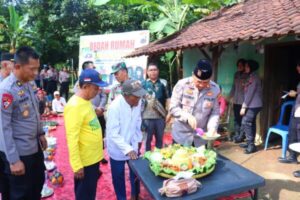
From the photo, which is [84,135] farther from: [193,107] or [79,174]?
[193,107]

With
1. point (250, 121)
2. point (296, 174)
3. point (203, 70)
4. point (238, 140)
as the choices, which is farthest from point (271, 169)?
point (203, 70)

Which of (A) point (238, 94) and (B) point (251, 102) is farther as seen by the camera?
(A) point (238, 94)

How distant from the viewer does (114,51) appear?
10.2 meters

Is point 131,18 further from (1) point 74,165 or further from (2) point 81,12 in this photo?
(1) point 74,165

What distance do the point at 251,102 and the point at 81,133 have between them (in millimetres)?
3871

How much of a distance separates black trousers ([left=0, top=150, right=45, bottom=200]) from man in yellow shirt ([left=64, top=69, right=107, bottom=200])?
1.50ft

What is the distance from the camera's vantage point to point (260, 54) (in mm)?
6473

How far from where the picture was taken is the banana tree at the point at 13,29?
1522 centimetres

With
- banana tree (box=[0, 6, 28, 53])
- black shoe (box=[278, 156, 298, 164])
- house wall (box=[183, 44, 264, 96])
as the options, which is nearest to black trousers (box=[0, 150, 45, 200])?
black shoe (box=[278, 156, 298, 164])

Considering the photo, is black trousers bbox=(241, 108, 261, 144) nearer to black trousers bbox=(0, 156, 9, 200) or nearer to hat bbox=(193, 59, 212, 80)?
hat bbox=(193, 59, 212, 80)

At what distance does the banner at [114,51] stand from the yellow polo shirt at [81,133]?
5645mm

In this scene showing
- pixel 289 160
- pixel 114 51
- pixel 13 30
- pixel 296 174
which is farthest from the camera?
pixel 13 30

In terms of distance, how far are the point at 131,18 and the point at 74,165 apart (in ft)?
48.2

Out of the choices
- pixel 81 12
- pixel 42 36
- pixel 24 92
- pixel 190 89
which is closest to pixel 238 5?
A: pixel 190 89
